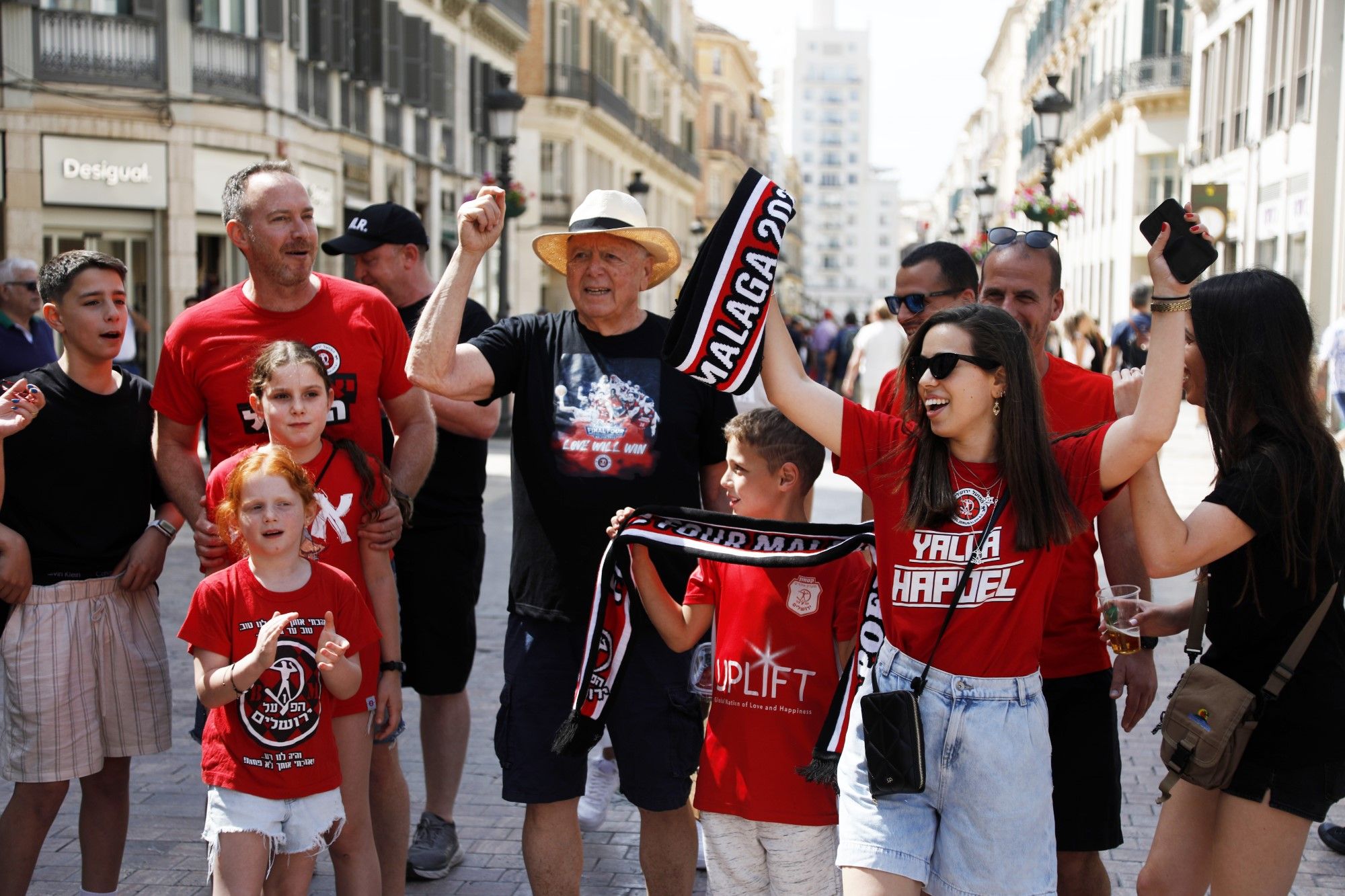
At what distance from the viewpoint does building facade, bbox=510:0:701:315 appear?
42.1 meters

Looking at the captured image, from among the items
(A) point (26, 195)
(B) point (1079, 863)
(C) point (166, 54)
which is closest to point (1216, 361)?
(B) point (1079, 863)

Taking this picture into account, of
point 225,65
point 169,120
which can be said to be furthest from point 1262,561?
point 225,65

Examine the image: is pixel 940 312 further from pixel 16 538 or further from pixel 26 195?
pixel 26 195

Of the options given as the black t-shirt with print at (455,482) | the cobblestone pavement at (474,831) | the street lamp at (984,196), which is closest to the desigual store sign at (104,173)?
the cobblestone pavement at (474,831)

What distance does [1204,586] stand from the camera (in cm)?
361

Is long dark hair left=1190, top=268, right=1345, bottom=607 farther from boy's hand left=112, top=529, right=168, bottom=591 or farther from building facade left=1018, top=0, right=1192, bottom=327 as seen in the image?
building facade left=1018, top=0, right=1192, bottom=327

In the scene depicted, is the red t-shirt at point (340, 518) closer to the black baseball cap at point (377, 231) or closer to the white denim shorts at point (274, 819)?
the white denim shorts at point (274, 819)

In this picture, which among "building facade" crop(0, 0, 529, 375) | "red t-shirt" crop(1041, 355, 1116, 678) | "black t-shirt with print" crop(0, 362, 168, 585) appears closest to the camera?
"red t-shirt" crop(1041, 355, 1116, 678)

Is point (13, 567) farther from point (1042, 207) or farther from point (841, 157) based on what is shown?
point (841, 157)

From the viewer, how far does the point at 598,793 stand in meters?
5.68

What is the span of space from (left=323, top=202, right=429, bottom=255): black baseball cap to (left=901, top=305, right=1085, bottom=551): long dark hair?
2.72 m

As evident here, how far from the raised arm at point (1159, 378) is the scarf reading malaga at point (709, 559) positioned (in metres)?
0.71

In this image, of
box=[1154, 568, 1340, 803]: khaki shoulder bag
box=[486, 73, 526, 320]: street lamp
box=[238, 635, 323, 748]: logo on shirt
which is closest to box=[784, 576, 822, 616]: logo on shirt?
box=[1154, 568, 1340, 803]: khaki shoulder bag

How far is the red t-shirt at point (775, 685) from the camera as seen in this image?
3738 mm
